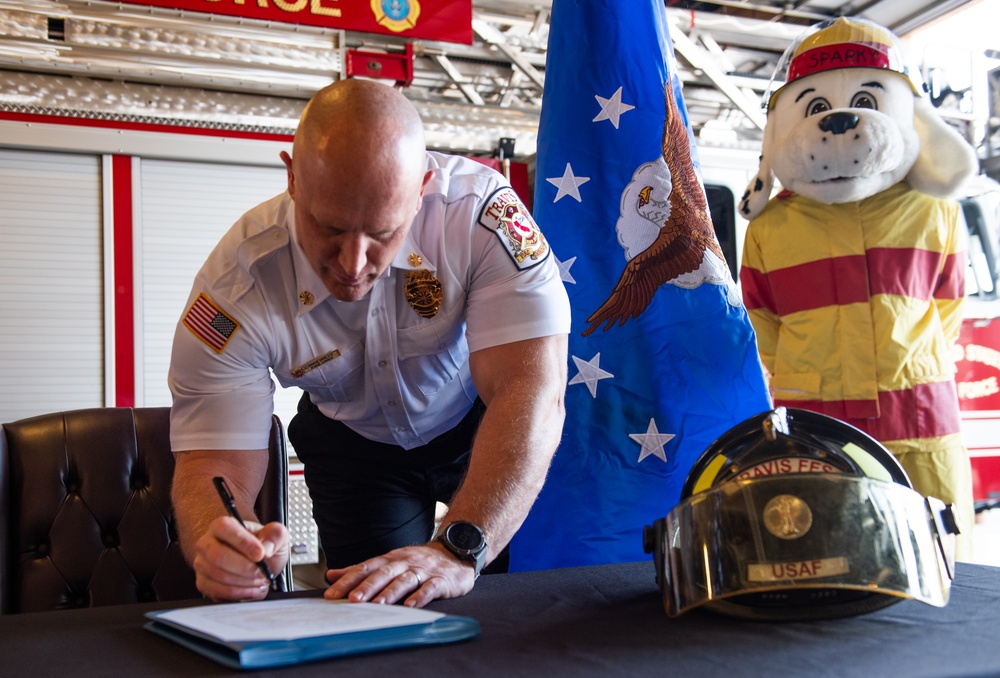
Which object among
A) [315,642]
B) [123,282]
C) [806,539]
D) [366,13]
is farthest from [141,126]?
[806,539]

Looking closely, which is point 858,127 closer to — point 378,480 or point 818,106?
point 818,106

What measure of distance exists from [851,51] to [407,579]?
1896 millimetres

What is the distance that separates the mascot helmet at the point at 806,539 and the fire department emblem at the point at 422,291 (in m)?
0.64

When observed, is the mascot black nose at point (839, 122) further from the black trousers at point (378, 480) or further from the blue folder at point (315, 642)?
the blue folder at point (315, 642)

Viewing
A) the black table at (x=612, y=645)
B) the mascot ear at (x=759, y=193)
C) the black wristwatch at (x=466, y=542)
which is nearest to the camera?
the black table at (x=612, y=645)

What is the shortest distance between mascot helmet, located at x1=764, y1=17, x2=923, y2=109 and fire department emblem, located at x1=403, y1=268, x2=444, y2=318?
1.41 meters

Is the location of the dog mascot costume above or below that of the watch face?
above

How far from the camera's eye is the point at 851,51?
229 cm

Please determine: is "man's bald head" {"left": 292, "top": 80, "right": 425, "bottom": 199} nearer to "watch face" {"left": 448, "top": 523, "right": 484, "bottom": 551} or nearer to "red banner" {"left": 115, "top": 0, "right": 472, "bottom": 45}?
"watch face" {"left": 448, "top": 523, "right": 484, "bottom": 551}

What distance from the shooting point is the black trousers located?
178cm

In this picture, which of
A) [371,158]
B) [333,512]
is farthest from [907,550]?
[333,512]

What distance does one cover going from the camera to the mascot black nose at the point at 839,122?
221cm

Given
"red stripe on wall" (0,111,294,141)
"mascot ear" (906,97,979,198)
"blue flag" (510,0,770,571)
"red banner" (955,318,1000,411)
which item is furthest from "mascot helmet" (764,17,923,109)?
"red banner" (955,318,1000,411)

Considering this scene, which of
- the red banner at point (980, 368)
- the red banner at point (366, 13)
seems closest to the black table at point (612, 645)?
the red banner at point (366, 13)
